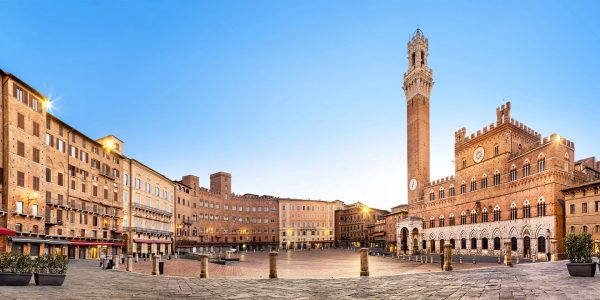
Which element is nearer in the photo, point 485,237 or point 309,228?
point 485,237

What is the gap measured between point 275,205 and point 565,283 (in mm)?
90729

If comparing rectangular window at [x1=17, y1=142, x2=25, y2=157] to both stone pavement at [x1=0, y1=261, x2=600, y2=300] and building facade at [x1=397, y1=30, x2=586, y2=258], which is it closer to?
stone pavement at [x1=0, y1=261, x2=600, y2=300]

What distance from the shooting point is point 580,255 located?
17.5 meters

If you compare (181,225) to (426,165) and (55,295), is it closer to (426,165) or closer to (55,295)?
(426,165)

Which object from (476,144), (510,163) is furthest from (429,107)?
(510,163)

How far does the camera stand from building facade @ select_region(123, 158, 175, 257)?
194 feet

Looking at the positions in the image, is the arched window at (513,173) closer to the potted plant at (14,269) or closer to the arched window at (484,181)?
the arched window at (484,181)

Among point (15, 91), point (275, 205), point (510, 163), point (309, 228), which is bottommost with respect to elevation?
point (309, 228)

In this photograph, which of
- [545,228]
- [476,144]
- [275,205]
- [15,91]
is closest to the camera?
[15,91]

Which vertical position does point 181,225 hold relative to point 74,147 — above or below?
below

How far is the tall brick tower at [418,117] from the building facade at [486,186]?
164mm

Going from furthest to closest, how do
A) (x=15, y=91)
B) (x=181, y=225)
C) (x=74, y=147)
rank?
(x=181, y=225)
(x=74, y=147)
(x=15, y=91)

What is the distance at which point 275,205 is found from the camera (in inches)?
4090

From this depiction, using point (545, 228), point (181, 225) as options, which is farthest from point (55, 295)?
point (181, 225)
